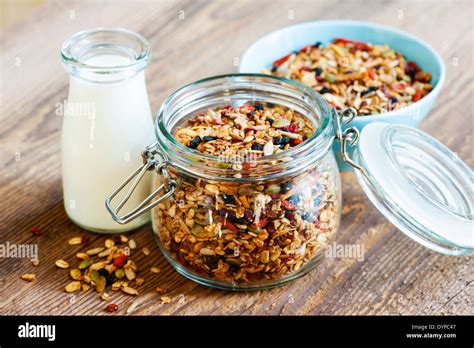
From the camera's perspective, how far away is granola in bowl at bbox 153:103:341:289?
1.14 metres

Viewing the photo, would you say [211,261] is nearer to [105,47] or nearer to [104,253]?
[104,253]

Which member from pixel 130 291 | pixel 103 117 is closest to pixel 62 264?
pixel 130 291

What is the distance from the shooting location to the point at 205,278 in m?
1.24

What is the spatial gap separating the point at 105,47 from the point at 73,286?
→ 425 mm

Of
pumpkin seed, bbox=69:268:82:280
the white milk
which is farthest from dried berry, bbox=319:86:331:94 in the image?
pumpkin seed, bbox=69:268:82:280

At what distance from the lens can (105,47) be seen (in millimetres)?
1308

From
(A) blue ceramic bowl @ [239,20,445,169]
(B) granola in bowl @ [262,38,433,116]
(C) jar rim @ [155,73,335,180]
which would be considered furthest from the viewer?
(A) blue ceramic bowl @ [239,20,445,169]

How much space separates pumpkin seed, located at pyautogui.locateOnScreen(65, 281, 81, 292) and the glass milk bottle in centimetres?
14

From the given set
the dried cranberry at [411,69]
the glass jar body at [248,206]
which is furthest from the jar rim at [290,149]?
the dried cranberry at [411,69]

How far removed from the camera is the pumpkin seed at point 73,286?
1.24 meters

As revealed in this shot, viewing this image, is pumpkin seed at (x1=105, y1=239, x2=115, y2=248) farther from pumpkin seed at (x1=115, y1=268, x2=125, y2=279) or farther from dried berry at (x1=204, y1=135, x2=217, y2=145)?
dried berry at (x1=204, y1=135, x2=217, y2=145)

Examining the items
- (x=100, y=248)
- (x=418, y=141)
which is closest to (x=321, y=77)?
(x=418, y=141)

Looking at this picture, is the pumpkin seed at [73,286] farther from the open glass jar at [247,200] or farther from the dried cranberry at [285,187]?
the dried cranberry at [285,187]

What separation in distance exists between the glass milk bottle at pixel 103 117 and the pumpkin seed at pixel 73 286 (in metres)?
0.14
